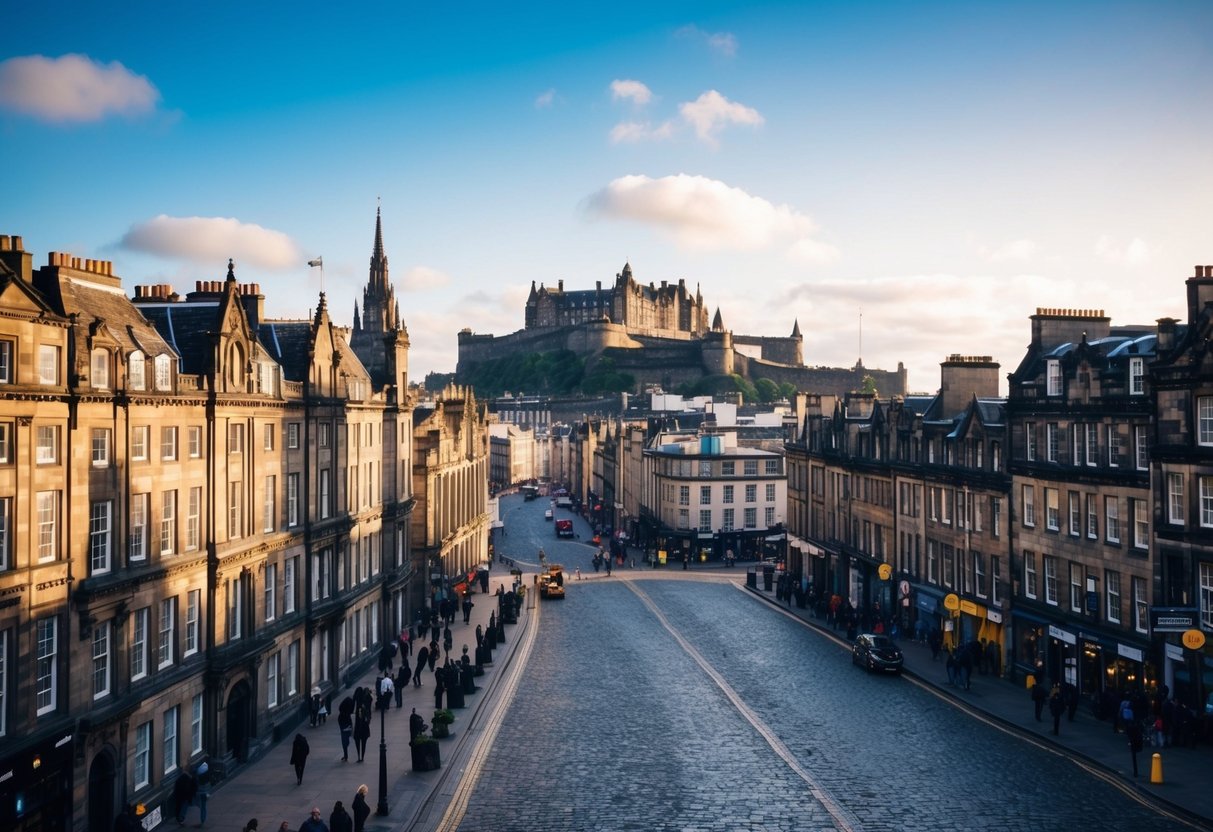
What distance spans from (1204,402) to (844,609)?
20.9m

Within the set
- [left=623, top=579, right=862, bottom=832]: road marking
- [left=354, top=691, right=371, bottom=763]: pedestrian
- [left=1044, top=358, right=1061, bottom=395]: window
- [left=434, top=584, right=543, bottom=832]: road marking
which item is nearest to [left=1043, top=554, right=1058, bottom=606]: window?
[left=1044, top=358, right=1061, bottom=395]: window

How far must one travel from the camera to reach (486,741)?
27453 mm

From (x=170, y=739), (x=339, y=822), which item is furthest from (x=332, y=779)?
(x=339, y=822)

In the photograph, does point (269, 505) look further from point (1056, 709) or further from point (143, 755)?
point (1056, 709)

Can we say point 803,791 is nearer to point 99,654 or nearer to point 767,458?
point 99,654

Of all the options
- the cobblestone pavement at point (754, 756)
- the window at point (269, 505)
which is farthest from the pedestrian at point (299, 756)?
the window at point (269, 505)

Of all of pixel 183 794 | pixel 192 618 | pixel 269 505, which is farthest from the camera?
pixel 269 505

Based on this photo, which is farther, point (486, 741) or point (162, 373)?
point (486, 741)

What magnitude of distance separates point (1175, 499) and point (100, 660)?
2560cm

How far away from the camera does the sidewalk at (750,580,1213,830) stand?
2192 centimetres

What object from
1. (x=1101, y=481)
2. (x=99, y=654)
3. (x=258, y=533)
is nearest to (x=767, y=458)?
(x=1101, y=481)

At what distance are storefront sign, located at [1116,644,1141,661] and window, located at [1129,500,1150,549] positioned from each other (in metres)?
2.75

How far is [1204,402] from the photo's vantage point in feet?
88.5

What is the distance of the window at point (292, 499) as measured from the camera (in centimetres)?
3077
